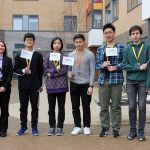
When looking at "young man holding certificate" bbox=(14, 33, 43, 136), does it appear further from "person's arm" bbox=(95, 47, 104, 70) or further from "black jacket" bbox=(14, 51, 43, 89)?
"person's arm" bbox=(95, 47, 104, 70)

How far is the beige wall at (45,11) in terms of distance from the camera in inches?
1592

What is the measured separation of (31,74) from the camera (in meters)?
7.99

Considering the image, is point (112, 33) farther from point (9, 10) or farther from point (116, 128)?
point (9, 10)

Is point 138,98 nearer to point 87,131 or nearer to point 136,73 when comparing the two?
point 136,73

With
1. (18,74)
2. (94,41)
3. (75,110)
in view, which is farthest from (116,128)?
(94,41)

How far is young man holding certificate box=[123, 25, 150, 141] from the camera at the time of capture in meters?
7.42

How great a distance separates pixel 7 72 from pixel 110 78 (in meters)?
2.14

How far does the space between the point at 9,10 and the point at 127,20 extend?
808 inches

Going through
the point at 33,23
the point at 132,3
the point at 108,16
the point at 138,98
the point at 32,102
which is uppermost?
the point at 33,23

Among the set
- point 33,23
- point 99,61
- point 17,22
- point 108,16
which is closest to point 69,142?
point 99,61

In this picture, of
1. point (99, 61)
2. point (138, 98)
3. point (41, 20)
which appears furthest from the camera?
point (41, 20)

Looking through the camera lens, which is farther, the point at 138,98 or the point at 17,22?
the point at 17,22

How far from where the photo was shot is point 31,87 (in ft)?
26.3

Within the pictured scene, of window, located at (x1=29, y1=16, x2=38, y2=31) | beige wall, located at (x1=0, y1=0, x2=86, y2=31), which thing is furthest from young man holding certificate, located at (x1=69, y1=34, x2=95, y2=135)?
window, located at (x1=29, y1=16, x2=38, y2=31)
